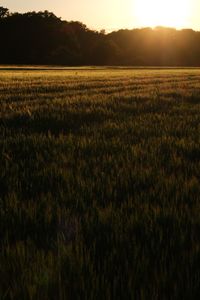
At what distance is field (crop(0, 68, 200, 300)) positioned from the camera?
1950 millimetres

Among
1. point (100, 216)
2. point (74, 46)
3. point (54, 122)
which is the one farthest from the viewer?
point (74, 46)

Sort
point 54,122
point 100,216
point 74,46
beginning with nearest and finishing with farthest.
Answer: point 100,216 → point 54,122 → point 74,46

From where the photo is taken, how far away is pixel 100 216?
2.70 metres

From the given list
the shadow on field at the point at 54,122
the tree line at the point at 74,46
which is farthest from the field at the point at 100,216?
the tree line at the point at 74,46

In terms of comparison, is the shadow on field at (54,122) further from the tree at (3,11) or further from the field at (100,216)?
the tree at (3,11)

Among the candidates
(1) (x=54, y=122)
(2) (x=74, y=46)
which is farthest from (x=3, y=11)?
(1) (x=54, y=122)

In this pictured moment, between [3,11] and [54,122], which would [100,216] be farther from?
[3,11]

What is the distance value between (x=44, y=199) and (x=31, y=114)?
4.82 meters

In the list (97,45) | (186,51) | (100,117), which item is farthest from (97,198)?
(186,51)

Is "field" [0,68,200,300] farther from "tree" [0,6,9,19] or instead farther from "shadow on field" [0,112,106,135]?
"tree" [0,6,9,19]

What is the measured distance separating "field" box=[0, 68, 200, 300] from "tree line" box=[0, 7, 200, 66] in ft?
251

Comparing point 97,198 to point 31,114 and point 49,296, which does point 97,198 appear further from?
point 31,114

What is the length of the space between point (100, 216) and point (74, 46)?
281 ft

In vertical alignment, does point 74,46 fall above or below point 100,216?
above
